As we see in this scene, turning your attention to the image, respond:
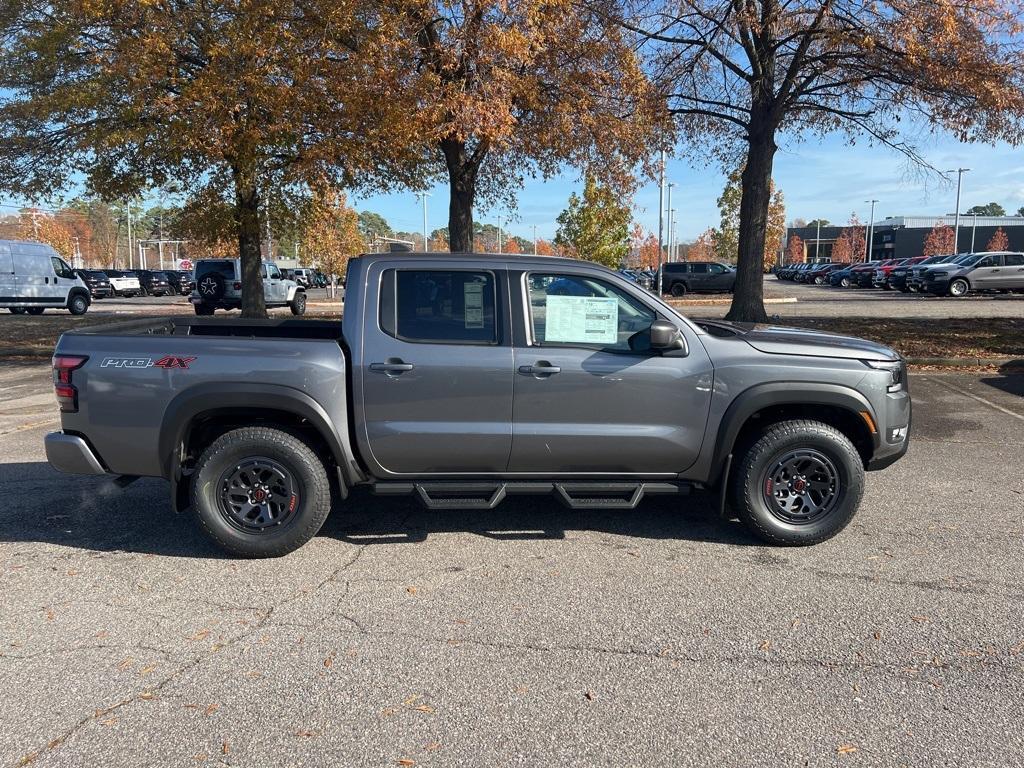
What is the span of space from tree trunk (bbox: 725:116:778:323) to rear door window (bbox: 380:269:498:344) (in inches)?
440

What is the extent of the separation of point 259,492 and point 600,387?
2.18 meters

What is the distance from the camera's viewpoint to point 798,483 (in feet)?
15.4

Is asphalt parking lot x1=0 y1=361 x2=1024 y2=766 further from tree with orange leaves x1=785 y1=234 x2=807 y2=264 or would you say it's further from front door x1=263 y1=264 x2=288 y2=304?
tree with orange leaves x1=785 y1=234 x2=807 y2=264

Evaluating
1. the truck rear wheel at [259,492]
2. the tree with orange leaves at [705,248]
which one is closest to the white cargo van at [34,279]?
the truck rear wheel at [259,492]

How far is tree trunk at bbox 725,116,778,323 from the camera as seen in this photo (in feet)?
48.6

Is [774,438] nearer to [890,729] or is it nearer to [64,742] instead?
[890,729]

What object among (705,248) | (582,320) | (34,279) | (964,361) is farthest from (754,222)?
(705,248)

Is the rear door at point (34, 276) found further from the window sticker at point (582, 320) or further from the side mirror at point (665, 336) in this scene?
the side mirror at point (665, 336)

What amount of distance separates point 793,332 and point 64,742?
4.63 m

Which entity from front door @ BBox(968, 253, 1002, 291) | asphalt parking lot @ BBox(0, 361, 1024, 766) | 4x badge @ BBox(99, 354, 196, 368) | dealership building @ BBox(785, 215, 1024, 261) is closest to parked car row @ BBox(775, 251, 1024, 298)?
front door @ BBox(968, 253, 1002, 291)

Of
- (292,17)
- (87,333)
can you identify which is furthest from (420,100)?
(87,333)

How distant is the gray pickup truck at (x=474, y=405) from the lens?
14.5 feet

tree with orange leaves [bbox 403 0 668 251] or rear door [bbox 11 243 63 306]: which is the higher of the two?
tree with orange leaves [bbox 403 0 668 251]

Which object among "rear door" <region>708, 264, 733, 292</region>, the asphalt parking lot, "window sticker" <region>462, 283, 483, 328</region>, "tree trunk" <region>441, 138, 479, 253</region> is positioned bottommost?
the asphalt parking lot
